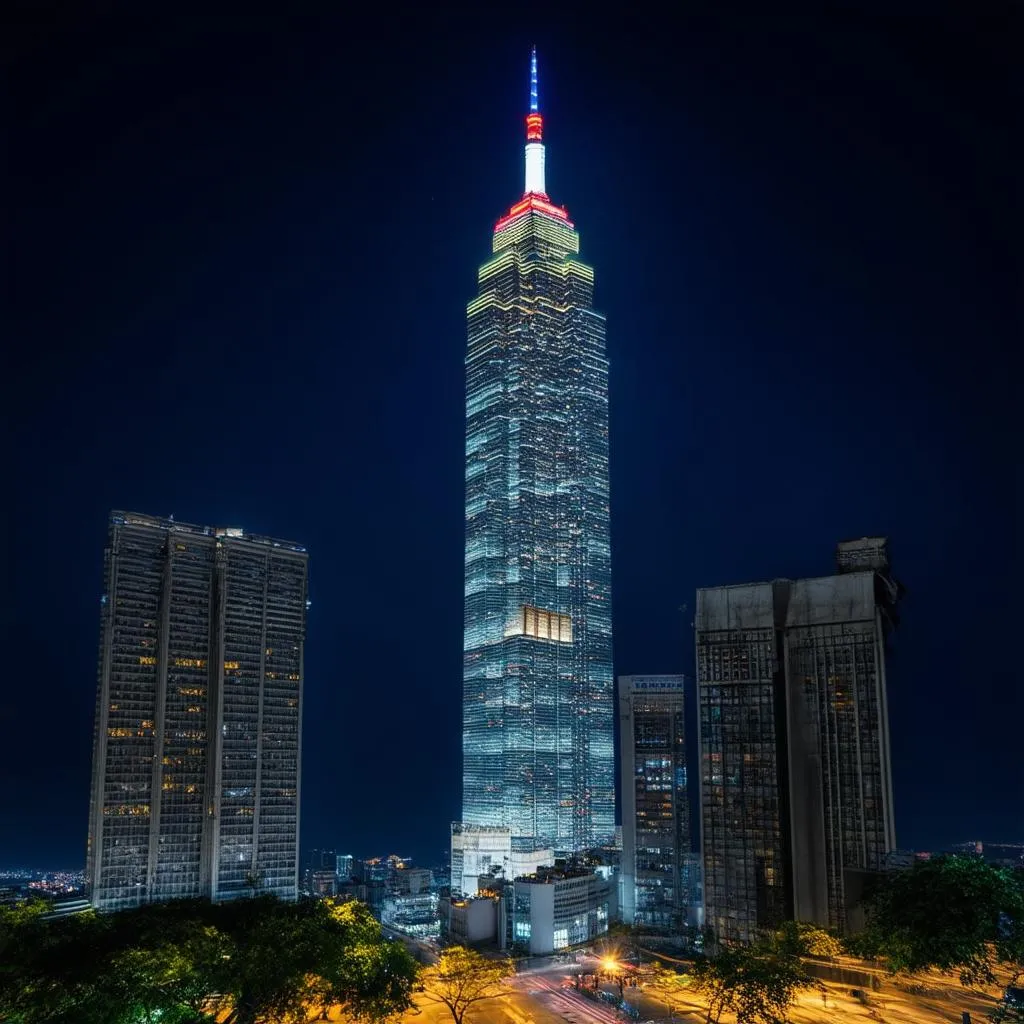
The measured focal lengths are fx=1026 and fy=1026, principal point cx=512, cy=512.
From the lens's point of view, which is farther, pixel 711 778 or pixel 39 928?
pixel 711 778

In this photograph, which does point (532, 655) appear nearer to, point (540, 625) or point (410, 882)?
point (540, 625)

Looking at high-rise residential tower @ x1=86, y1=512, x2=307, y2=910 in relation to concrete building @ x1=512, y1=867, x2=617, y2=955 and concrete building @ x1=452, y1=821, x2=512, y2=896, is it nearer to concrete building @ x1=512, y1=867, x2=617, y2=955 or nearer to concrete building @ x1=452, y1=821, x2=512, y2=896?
concrete building @ x1=512, y1=867, x2=617, y2=955

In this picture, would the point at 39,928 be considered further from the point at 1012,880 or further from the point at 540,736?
the point at 540,736

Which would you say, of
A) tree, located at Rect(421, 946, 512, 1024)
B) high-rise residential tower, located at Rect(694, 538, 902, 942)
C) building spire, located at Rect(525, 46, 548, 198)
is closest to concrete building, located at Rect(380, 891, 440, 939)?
high-rise residential tower, located at Rect(694, 538, 902, 942)

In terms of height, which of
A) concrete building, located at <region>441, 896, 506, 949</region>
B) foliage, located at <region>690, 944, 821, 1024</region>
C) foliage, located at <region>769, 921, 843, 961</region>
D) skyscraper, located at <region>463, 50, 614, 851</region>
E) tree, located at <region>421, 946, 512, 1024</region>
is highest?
skyscraper, located at <region>463, 50, 614, 851</region>

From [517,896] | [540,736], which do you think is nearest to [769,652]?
[517,896]

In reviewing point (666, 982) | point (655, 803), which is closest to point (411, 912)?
point (655, 803)
